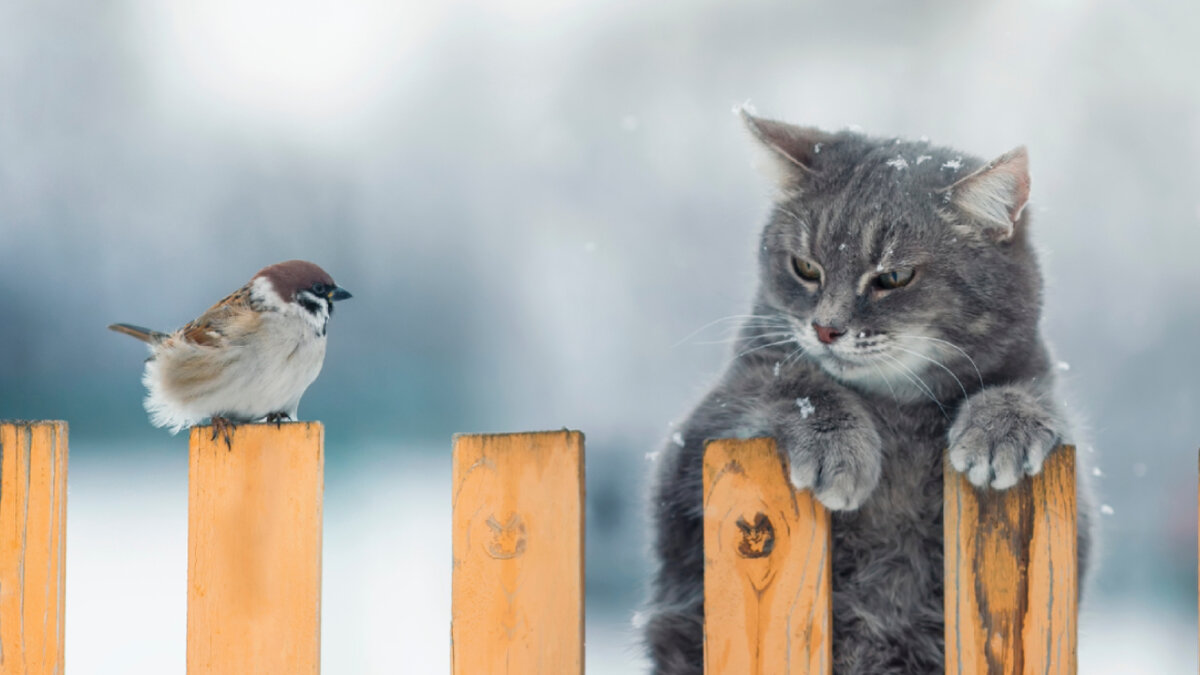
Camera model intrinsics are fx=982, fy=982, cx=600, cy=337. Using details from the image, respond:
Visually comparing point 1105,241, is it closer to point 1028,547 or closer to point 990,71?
point 990,71

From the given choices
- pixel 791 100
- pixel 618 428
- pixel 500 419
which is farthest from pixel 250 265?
pixel 791 100

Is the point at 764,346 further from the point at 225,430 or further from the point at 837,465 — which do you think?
the point at 225,430

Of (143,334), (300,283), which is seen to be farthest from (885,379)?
(143,334)

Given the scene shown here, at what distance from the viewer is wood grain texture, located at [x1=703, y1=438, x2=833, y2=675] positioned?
3.88ft

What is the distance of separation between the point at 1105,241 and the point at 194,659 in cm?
215

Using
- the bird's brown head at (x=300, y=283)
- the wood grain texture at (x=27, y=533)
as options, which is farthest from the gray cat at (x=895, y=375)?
the wood grain texture at (x=27, y=533)

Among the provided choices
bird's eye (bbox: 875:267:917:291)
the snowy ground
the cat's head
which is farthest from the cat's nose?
the snowy ground

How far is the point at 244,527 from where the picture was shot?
1.17m

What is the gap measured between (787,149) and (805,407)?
0.48 meters

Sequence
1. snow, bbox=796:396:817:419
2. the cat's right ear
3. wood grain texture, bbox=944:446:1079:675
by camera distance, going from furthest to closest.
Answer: the cat's right ear
snow, bbox=796:396:817:419
wood grain texture, bbox=944:446:1079:675

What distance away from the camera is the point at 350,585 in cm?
221

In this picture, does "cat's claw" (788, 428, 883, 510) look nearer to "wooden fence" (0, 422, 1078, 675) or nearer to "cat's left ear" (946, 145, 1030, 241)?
Answer: "wooden fence" (0, 422, 1078, 675)

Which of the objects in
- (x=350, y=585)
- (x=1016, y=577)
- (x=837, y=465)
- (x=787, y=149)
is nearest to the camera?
(x=1016, y=577)

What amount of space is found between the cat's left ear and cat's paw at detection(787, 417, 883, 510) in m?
0.39
